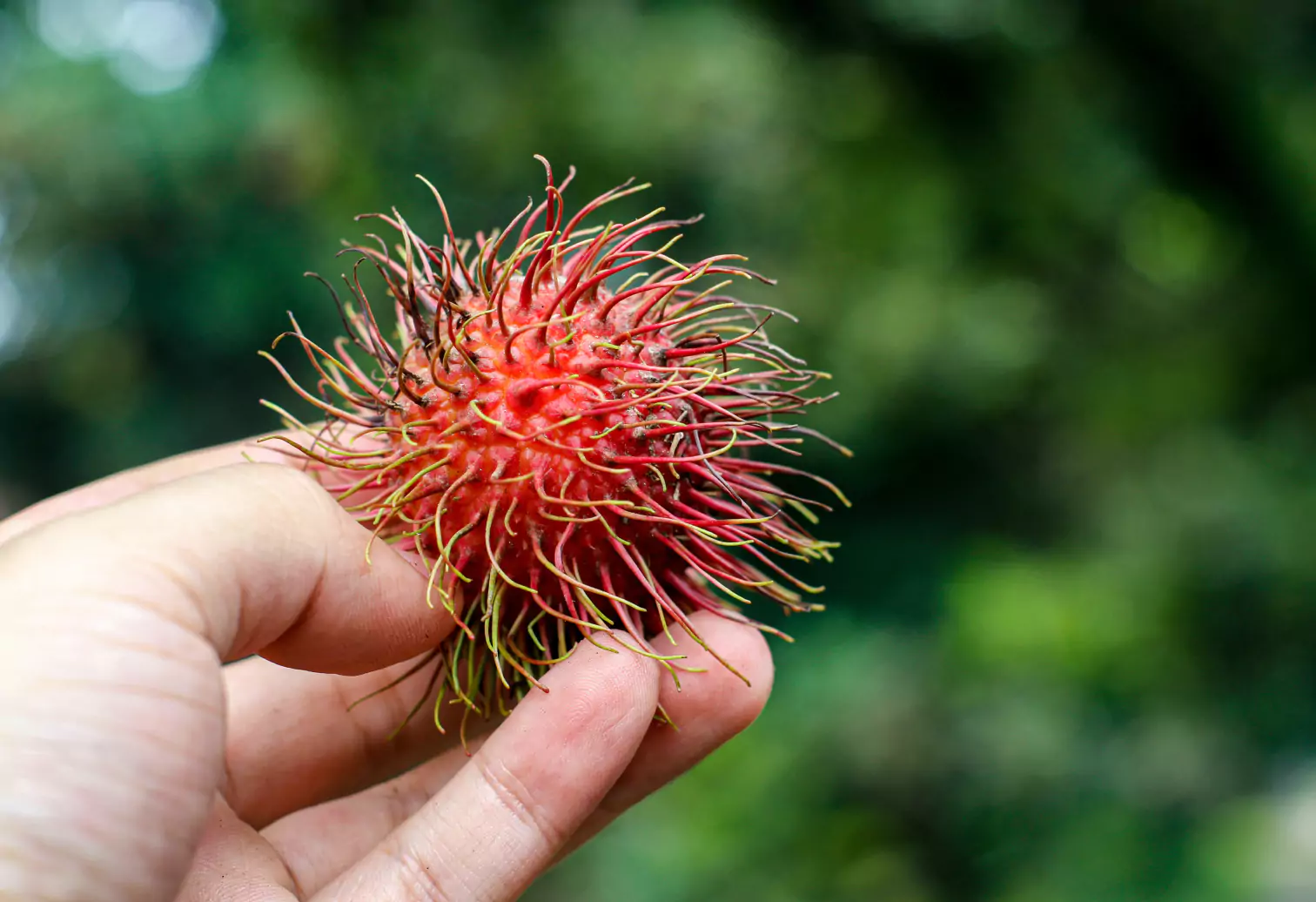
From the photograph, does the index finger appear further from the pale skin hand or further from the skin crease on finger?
the skin crease on finger

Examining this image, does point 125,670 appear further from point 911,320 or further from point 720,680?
point 911,320

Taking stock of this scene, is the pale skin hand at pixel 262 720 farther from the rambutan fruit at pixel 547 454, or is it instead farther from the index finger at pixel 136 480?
the rambutan fruit at pixel 547 454

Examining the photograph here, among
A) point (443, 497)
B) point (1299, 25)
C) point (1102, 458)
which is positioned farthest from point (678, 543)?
point (1299, 25)

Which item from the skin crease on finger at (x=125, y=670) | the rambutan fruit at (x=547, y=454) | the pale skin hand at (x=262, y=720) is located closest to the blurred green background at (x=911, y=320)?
the pale skin hand at (x=262, y=720)

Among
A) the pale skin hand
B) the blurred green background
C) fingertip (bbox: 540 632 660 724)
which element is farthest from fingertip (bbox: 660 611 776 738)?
the blurred green background

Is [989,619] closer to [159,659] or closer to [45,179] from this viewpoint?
[159,659]

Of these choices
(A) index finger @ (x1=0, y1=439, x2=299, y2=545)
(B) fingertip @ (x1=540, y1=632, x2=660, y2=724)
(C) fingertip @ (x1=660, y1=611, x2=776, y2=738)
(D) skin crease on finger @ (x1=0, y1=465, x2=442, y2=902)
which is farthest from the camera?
(A) index finger @ (x1=0, y1=439, x2=299, y2=545)
